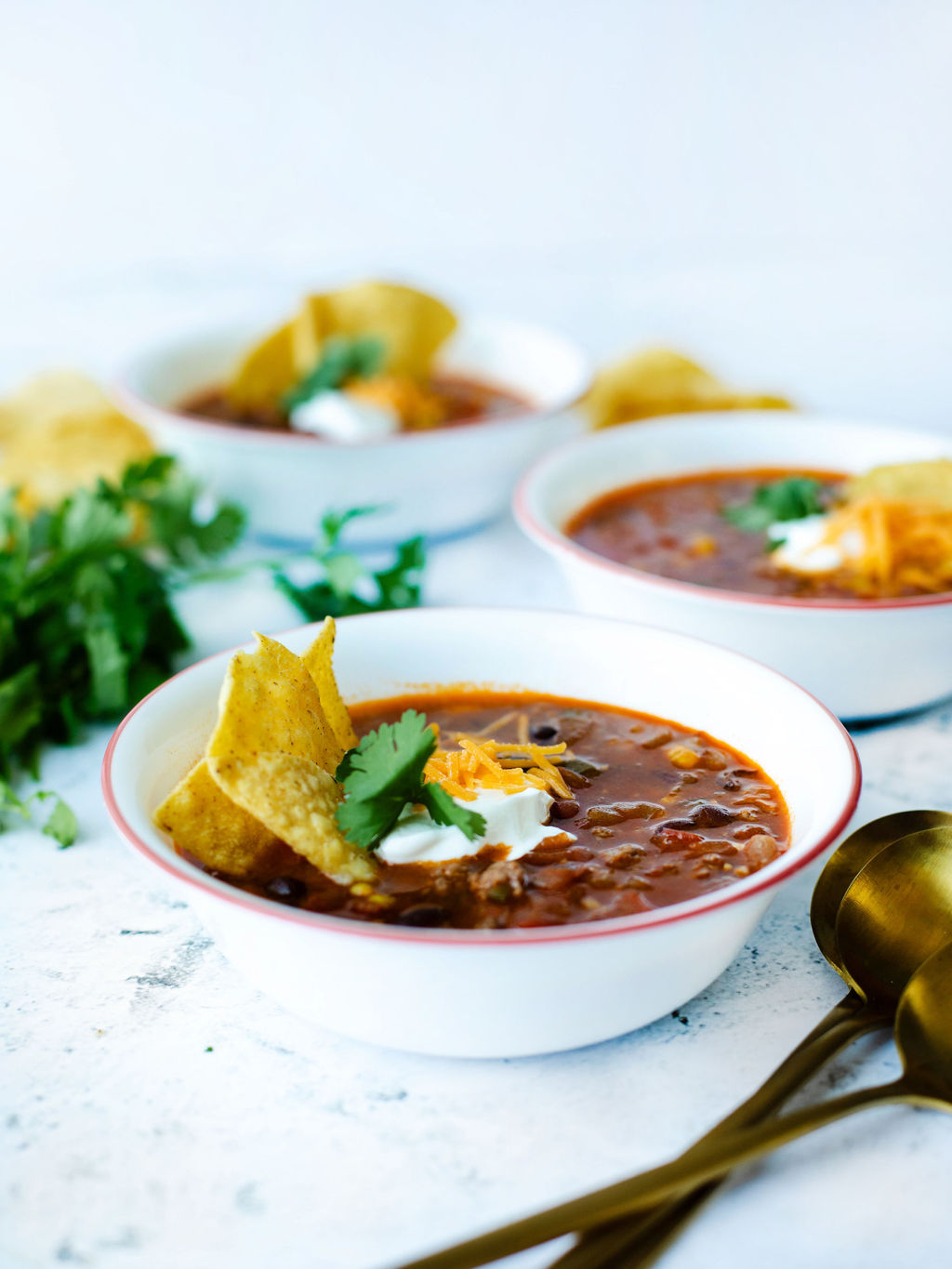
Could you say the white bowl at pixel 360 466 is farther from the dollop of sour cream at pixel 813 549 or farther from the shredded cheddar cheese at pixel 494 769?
the shredded cheddar cheese at pixel 494 769

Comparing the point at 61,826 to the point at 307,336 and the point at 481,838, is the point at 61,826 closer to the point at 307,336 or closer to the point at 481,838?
the point at 481,838

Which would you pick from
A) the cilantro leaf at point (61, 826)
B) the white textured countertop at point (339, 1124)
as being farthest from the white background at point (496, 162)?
the white textured countertop at point (339, 1124)

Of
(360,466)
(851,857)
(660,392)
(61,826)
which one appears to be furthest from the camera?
(660,392)

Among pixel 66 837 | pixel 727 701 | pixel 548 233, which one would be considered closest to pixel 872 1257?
pixel 727 701

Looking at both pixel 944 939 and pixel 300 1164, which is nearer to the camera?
pixel 300 1164

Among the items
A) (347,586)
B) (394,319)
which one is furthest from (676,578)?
(394,319)

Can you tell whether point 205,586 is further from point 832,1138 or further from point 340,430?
point 832,1138
